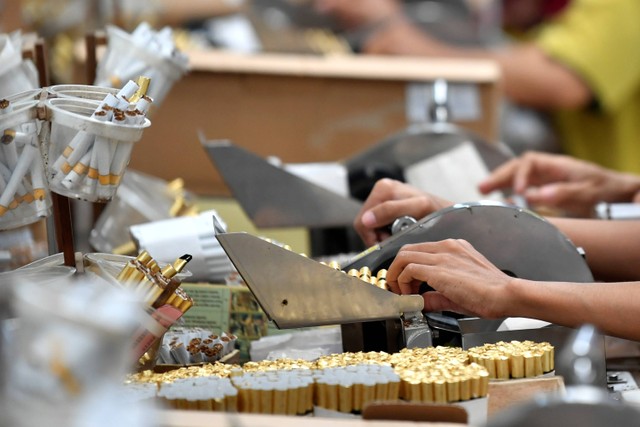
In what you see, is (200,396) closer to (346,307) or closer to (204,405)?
(204,405)

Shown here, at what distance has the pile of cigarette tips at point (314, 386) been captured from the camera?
44.6 inches

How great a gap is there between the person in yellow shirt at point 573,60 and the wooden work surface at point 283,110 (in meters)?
1.06

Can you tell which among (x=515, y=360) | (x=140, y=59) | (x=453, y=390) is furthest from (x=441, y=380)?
(x=140, y=59)

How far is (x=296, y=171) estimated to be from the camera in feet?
7.79

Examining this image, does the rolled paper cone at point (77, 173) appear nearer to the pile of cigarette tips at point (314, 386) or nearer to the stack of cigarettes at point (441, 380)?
the pile of cigarette tips at point (314, 386)

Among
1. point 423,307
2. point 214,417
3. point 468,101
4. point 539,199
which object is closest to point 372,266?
point 423,307

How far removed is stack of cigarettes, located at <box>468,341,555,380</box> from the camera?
1264 mm

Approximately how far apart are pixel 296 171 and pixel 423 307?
1013mm

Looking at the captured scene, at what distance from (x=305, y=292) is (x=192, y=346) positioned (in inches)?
7.1

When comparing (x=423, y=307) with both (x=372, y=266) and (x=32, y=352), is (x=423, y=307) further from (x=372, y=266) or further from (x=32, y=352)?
(x=32, y=352)

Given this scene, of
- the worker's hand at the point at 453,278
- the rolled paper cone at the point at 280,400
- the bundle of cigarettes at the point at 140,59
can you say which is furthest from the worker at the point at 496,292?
the bundle of cigarettes at the point at 140,59

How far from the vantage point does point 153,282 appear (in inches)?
49.4

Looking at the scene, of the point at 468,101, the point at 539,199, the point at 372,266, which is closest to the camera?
the point at 372,266

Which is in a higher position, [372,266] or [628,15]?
[628,15]
